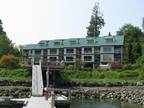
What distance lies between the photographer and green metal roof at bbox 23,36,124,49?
8644cm

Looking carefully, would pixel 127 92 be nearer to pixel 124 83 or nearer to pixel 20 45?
pixel 124 83

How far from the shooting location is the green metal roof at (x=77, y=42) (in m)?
86.4

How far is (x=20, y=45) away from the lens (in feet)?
360

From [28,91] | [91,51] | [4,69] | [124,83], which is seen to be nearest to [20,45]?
[91,51]

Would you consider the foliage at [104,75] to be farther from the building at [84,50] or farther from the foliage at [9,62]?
the building at [84,50]

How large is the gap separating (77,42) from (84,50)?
2.66 m

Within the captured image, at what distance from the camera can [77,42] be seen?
9125 centimetres

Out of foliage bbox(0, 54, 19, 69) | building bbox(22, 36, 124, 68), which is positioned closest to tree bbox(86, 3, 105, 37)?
building bbox(22, 36, 124, 68)

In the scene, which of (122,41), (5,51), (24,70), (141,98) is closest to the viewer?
(141,98)

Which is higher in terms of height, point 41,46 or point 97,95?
point 41,46

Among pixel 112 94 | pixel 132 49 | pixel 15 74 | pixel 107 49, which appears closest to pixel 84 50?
pixel 107 49

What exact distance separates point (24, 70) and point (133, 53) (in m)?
29.9

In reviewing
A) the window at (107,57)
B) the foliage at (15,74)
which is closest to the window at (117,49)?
the window at (107,57)

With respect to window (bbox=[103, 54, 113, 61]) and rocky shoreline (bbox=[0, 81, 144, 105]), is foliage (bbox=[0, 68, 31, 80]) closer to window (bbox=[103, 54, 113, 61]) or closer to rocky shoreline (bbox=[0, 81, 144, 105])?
rocky shoreline (bbox=[0, 81, 144, 105])
